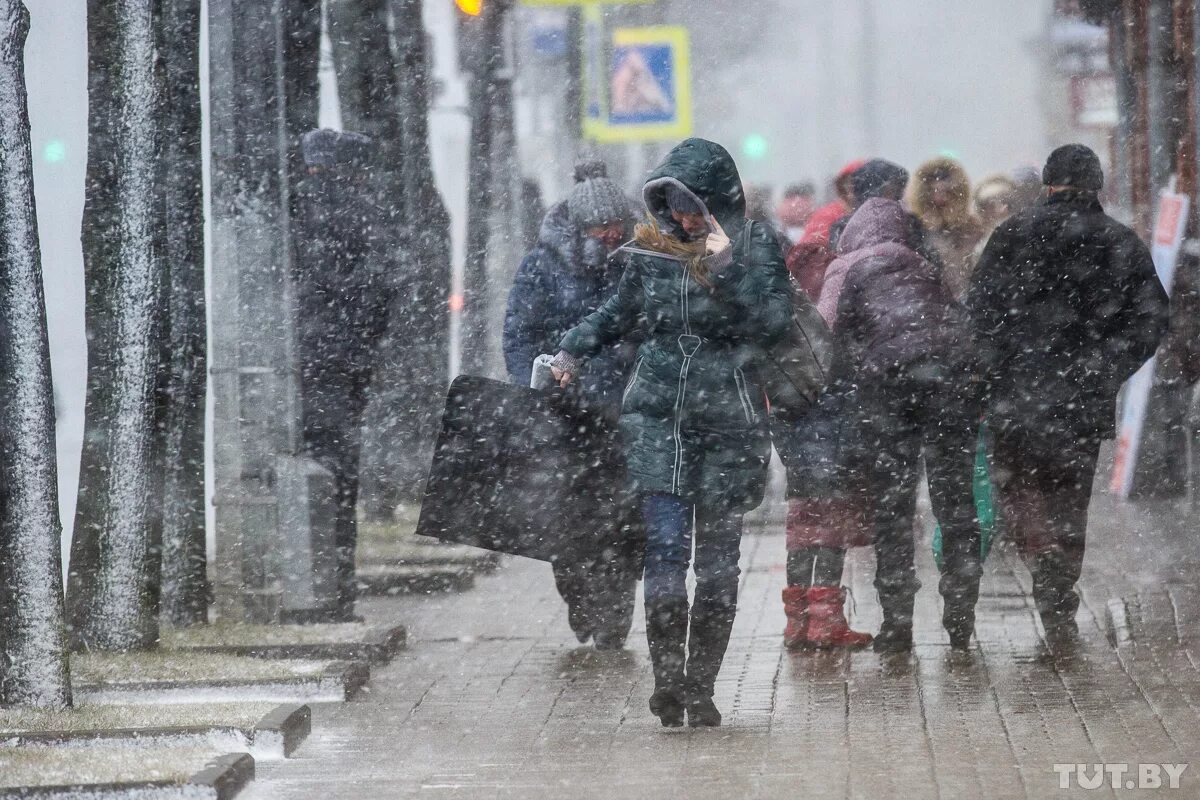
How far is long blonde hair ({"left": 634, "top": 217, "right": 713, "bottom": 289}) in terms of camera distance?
6.40 meters

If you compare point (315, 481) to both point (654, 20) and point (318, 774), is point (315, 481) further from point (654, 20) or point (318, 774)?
point (654, 20)

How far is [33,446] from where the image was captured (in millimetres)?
6590

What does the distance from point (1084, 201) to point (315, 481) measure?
134 inches

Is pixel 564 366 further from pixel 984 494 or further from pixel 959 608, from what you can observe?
pixel 984 494

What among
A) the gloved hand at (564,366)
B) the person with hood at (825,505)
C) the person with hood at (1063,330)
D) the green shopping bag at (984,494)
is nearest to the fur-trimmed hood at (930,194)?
the person with hood at (825,505)

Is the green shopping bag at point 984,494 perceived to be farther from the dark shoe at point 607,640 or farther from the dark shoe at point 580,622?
the dark shoe at point 580,622

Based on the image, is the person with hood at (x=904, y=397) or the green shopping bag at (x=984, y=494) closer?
the person with hood at (x=904, y=397)

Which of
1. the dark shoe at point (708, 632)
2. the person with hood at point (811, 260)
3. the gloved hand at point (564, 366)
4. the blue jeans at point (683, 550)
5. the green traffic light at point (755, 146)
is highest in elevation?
the green traffic light at point (755, 146)

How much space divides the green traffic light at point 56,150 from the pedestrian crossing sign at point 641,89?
11.8 meters

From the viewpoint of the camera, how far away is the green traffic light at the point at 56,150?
974 cm

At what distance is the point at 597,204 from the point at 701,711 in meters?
2.34

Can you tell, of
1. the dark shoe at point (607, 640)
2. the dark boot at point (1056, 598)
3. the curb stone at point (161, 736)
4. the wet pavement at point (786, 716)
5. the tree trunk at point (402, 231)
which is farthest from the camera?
the tree trunk at point (402, 231)

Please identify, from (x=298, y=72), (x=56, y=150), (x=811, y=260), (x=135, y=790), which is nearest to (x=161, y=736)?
(x=135, y=790)

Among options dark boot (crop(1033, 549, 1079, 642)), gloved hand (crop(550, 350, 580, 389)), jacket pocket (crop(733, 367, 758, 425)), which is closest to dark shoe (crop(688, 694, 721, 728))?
jacket pocket (crop(733, 367, 758, 425))
